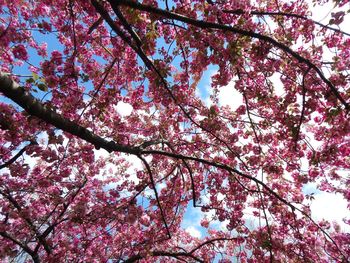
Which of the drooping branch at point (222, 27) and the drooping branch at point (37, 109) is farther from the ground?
the drooping branch at point (222, 27)

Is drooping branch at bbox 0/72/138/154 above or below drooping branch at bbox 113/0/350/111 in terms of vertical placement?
below

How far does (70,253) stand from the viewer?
10219mm

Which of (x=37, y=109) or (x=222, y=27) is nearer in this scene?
(x=222, y=27)

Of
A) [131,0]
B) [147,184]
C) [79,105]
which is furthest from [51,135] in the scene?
[147,184]

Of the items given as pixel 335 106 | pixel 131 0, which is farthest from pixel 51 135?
pixel 335 106

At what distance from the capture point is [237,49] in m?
4.84

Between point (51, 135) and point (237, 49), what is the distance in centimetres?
363

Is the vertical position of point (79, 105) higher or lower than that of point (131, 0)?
higher

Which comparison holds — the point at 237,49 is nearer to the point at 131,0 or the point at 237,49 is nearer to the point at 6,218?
the point at 131,0

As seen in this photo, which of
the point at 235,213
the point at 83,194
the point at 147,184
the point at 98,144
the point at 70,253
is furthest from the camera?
the point at 83,194

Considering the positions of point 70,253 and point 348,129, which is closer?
point 348,129

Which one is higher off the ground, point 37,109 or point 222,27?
point 222,27

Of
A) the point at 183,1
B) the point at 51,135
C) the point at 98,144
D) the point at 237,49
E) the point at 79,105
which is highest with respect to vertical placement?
the point at 183,1

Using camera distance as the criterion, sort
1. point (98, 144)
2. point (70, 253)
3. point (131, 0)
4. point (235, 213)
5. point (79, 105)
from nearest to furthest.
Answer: point (131, 0) < point (98, 144) < point (79, 105) < point (235, 213) < point (70, 253)
